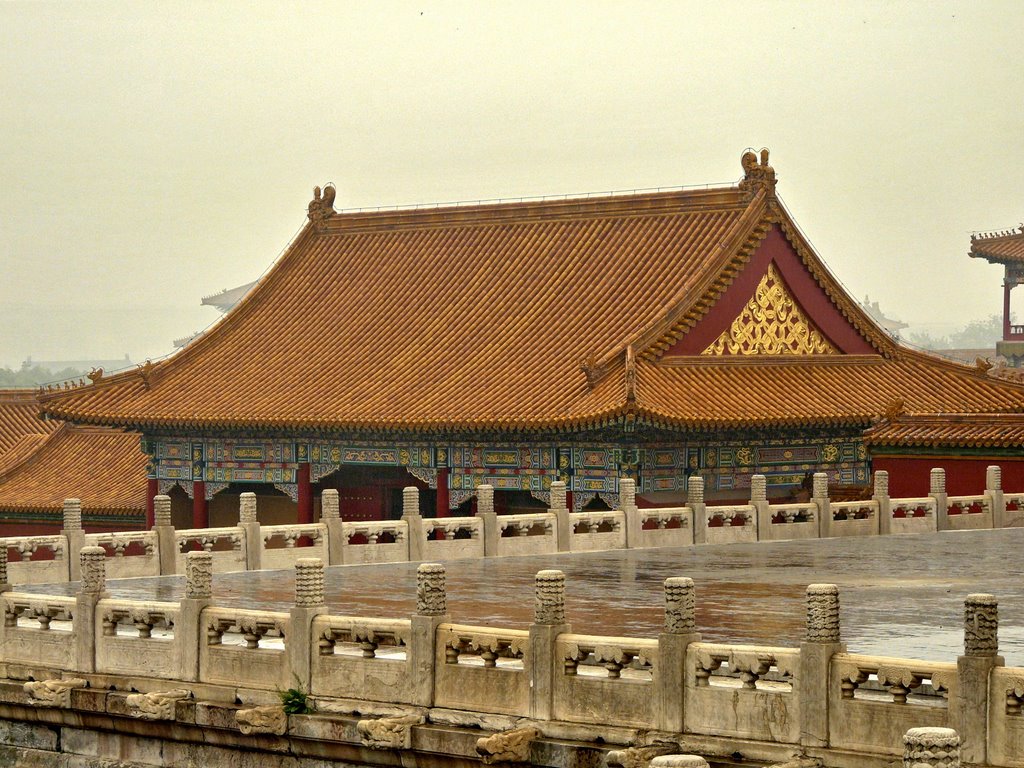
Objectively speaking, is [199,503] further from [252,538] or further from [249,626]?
[249,626]

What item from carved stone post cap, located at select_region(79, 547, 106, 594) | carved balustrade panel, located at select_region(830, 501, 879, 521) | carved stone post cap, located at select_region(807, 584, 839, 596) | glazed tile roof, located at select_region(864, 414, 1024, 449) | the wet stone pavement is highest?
glazed tile roof, located at select_region(864, 414, 1024, 449)

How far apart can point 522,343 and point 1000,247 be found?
36.7m

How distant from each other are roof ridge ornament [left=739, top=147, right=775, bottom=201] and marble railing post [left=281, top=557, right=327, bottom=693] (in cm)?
2587

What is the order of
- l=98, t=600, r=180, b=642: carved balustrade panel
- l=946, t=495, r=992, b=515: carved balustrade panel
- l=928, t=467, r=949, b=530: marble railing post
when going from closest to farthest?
l=98, t=600, r=180, b=642: carved balustrade panel
l=928, t=467, r=949, b=530: marble railing post
l=946, t=495, r=992, b=515: carved balustrade panel

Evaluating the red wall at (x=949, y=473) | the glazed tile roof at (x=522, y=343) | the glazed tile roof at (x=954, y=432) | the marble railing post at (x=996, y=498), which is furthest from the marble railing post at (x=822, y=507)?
the red wall at (x=949, y=473)

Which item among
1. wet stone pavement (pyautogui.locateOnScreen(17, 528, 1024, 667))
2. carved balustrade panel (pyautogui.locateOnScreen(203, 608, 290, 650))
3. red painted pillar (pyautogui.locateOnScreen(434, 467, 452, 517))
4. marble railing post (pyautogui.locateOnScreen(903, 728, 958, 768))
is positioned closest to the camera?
marble railing post (pyautogui.locateOnScreen(903, 728, 958, 768))

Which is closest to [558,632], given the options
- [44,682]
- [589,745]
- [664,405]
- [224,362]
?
[589,745]

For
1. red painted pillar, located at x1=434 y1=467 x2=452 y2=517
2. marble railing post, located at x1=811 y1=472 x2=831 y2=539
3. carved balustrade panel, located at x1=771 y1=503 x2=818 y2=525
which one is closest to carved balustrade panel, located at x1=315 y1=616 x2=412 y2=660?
carved balustrade panel, located at x1=771 y1=503 x2=818 y2=525

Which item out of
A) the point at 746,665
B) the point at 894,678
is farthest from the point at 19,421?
the point at 894,678

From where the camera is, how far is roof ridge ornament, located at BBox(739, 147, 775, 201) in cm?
4412

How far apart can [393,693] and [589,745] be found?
2355 millimetres

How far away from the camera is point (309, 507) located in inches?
1791

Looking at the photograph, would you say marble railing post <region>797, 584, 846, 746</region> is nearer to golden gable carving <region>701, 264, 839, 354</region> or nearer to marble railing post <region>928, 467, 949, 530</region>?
marble railing post <region>928, 467, 949, 530</region>

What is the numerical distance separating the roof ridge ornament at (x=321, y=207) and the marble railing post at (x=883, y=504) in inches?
796
